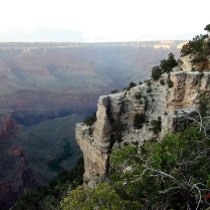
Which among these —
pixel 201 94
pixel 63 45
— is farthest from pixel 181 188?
pixel 63 45

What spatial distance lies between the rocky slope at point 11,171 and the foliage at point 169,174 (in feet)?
99.4

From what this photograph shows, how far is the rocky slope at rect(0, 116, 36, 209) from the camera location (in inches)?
1401

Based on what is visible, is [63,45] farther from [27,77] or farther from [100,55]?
[27,77]

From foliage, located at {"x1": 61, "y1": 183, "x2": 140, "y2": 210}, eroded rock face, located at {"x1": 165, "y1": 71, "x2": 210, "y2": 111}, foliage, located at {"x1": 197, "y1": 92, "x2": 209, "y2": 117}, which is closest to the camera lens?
foliage, located at {"x1": 61, "y1": 183, "x2": 140, "y2": 210}

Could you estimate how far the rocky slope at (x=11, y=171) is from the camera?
3559 centimetres

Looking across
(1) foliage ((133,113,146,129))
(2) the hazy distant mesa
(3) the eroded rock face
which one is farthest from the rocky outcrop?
(2) the hazy distant mesa

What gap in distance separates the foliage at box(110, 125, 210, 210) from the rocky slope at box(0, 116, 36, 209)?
1193 inches

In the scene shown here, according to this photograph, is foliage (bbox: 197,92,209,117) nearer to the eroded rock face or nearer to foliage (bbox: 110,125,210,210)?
the eroded rock face

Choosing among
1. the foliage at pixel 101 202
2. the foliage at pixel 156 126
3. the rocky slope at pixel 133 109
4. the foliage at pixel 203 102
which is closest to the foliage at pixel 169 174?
the foliage at pixel 101 202

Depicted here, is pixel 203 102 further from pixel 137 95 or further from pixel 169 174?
pixel 169 174

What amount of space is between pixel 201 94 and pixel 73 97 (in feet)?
285

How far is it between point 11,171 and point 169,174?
109ft

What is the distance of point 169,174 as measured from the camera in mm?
8844

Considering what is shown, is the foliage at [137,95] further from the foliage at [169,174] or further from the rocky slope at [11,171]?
the rocky slope at [11,171]
